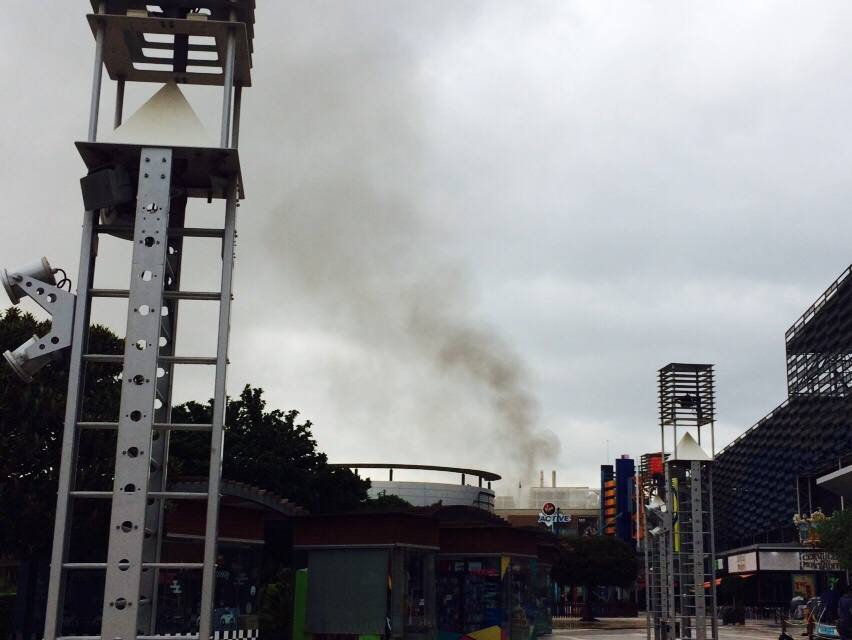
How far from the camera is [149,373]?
8.24m

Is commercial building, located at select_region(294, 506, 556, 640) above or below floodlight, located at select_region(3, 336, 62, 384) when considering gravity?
below

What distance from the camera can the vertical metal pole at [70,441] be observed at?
8.11 meters

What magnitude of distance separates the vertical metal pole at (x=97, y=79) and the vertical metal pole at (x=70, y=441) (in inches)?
35.3

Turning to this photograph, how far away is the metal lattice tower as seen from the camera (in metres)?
8.05

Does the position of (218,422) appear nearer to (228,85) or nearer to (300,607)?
(228,85)

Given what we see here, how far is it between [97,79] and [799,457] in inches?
2546


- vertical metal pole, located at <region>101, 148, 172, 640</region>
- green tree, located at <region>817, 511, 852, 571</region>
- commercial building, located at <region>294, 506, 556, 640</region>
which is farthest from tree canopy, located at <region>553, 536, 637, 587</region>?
vertical metal pole, located at <region>101, 148, 172, 640</region>

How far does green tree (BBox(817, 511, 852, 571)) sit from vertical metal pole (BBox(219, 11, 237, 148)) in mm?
29547

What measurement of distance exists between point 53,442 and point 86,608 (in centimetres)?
822

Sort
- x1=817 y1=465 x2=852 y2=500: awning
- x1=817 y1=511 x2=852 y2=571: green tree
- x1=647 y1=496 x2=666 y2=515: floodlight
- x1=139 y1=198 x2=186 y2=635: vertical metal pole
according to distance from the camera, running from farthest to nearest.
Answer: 1. x1=817 y1=465 x2=852 y2=500: awning
2. x1=817 y1=511 x2=852 y2=571: green tree
3. x1=647 y1=496 x2=666 y2=515: floodlight
4. x1=139 y1=198 x2=186 y2=635: vertical metal pole

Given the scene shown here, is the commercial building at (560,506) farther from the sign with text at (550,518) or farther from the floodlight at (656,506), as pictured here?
the floodlight at (656,506)

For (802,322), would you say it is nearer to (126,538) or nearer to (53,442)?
(53,442)

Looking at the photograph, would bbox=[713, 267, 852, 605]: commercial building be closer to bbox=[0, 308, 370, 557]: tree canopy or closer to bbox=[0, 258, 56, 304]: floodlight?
bbox=[0, 308, 370, 557]: tree canopy

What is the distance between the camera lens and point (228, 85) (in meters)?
9.19
